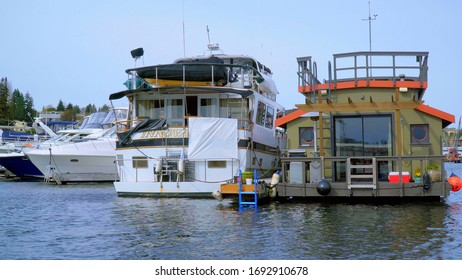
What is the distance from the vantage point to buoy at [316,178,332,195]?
795 inches

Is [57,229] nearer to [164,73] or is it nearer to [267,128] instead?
[164,73]

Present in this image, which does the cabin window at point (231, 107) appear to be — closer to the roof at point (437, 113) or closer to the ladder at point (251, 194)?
the ladder at point (251, 194)

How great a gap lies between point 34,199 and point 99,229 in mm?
12707

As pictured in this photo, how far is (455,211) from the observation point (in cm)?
1945

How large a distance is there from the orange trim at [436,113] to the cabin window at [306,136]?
4.35 metres

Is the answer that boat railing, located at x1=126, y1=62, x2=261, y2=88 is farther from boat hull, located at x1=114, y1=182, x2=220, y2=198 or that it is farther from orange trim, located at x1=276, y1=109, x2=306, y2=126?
boat hull, located at x1=114, y1=182, x2=220, y2=198

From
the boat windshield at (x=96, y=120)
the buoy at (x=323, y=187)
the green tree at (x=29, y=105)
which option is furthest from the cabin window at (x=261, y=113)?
the green tree at (x=29, y=105)

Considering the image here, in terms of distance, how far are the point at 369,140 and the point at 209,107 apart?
8.58 meters

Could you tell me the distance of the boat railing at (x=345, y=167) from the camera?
20188 millimetres

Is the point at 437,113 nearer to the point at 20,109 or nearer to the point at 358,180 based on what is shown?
the point at 358,180

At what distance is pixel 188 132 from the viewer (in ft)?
83.2

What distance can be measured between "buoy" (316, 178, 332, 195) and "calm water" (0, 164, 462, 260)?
0.59 metres
